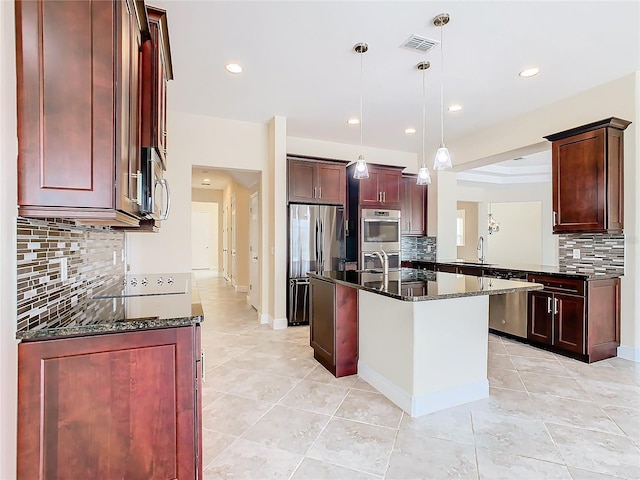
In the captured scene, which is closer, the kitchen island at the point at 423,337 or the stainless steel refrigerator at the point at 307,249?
the kitchen island at the point at 423,337

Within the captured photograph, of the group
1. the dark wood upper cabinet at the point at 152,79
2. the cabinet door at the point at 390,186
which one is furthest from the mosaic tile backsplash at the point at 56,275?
the cabinet door at the point at 390,186

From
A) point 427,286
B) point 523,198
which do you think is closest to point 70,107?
point 427,286

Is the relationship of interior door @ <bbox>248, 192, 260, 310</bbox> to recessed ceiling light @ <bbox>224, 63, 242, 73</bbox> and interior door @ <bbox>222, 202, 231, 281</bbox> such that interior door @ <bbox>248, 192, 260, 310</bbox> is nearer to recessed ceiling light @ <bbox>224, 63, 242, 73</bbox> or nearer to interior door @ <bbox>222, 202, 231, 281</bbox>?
recessed ceiling light @ <bbox>224, 63, 242, 73</bbox>

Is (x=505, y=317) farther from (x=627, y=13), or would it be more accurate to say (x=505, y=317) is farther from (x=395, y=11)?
(x=395, y=11)

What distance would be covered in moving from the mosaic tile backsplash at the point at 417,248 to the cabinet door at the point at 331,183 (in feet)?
6.11

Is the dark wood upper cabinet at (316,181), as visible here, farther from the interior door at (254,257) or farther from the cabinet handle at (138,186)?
the cabinet handle at (138,186)

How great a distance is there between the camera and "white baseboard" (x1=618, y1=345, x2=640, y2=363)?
3.37 meters

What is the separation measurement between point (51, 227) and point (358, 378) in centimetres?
248

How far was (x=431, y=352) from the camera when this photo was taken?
2406 millimetres

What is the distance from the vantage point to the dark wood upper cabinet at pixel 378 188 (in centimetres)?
544

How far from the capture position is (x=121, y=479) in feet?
4.55

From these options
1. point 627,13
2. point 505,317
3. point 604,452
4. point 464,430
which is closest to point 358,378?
point 464,430

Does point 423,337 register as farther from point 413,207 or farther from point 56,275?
point 413,207

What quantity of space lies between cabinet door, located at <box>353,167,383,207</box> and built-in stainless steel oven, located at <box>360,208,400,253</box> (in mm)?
133
